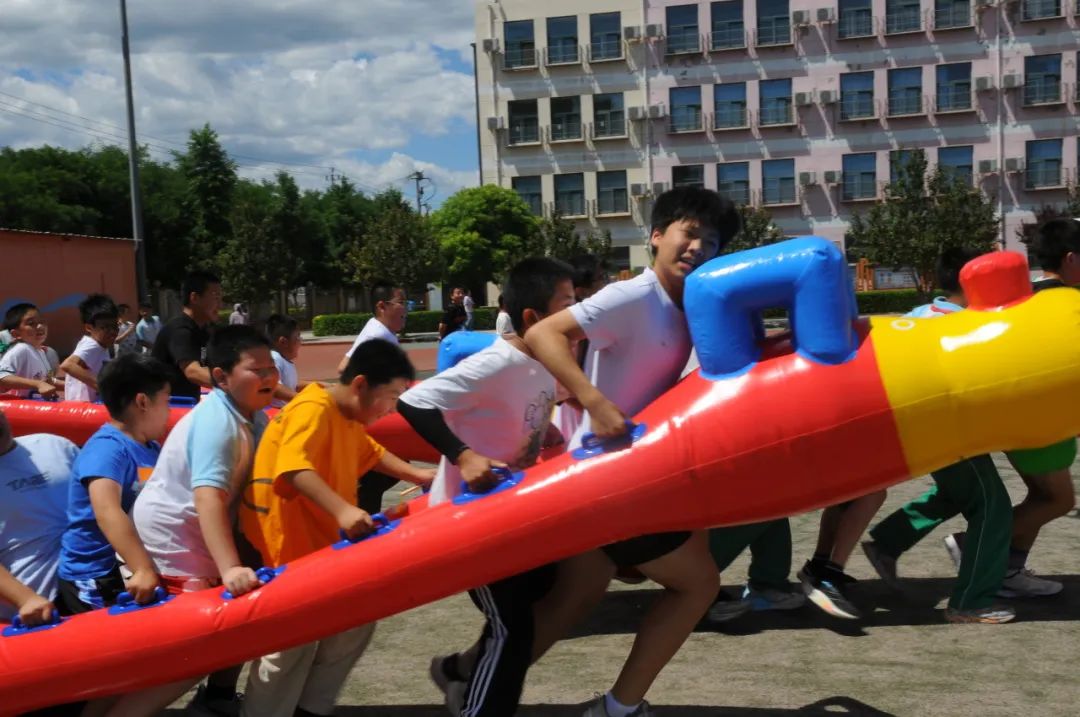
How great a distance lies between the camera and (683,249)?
148 inches

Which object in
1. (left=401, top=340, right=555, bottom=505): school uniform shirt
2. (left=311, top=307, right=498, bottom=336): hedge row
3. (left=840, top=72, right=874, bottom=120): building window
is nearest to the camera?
(left=401, top=340, right=555, bottom=505): school uniform shirt

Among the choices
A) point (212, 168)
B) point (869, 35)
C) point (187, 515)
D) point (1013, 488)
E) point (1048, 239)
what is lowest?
point (1013, 488)

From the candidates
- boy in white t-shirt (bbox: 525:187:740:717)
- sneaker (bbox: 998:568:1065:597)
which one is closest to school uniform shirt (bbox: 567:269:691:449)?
boy in white t-shirt (bbox: 525:187:740:717)

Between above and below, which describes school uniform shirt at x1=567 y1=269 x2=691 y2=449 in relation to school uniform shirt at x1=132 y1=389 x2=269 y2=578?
above

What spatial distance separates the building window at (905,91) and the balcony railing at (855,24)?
1941 millimetres

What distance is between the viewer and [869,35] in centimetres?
4369

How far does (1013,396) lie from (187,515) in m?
2.73

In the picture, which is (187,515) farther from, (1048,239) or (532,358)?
(1048,239)

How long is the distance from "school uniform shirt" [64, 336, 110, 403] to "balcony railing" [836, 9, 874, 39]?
40.3 meters

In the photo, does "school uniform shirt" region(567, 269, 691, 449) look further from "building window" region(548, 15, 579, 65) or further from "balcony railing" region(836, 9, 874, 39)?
"building window" region(548, 15, 579, 65)

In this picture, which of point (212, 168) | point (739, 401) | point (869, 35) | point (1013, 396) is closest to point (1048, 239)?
point (1013, 396)

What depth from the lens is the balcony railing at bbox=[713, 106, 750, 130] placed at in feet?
148

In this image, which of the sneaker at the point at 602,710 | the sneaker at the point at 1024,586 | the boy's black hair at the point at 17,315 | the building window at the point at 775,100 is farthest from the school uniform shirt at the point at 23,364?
the building window at the point at 775,100

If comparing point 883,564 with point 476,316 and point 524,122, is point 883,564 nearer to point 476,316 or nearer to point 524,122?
point 476,316
